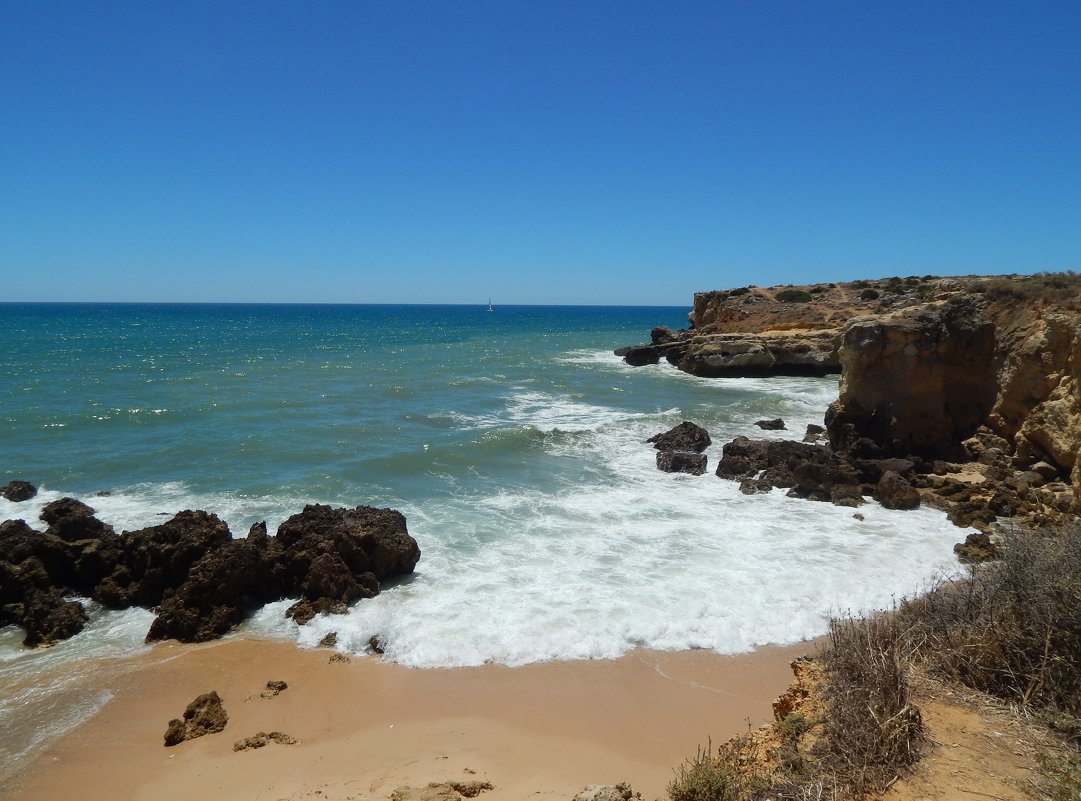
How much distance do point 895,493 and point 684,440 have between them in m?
6.06

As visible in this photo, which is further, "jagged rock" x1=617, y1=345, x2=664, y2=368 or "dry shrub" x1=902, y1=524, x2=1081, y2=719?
"jagged rock" x1=617, y1=345, x2=664, y2=368

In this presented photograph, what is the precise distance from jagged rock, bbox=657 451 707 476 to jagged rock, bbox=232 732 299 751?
11.7 m

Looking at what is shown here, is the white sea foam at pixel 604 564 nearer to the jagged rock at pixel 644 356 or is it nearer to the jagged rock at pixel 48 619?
the jagged rock at pixel 48 619

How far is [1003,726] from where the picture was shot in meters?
4.63

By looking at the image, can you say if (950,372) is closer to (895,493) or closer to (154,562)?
(895,493)

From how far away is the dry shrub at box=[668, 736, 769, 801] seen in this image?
14.8 ft

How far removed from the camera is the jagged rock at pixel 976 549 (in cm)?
1098

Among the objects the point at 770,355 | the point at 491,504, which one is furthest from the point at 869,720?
the point at 770,355

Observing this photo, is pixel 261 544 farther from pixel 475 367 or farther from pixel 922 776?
pixel 475 367

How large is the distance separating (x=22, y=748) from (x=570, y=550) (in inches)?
303

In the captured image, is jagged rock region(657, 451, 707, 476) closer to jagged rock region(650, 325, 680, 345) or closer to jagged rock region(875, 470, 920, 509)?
jagged rock region(875, 470, 920, 509)

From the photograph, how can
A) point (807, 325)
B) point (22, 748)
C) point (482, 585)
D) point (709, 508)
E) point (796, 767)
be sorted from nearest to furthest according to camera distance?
1. point (796, 767)
2. point (22, 748)
3. point (482, 585)
4. point (709, 508)
5. point (807, 325)

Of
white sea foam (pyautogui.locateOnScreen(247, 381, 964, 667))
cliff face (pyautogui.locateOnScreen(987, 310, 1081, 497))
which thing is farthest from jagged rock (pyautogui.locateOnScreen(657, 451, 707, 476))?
cliff face (pyautogui.locateOnScreen(987, 310, 1081, 497))

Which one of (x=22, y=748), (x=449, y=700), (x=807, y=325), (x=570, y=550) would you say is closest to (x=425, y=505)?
(x=570, y=550)
